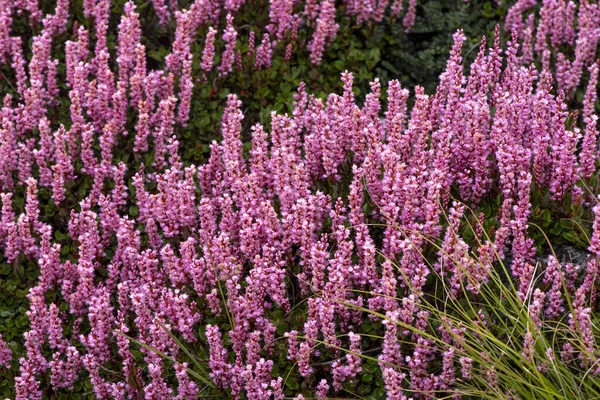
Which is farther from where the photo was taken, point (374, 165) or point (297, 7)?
point (297, 7)

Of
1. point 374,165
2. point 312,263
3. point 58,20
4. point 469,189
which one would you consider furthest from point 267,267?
point 58,20

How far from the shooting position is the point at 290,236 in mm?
5195

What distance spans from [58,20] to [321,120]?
2842 millimetres

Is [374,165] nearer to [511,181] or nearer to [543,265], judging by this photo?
[511,181]

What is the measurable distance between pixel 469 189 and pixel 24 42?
4264 mm

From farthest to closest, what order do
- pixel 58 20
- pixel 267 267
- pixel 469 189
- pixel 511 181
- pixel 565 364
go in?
pixel 58 20, pixel 469 189, pixel 511 181, pixel 267 267, pixel 565 364

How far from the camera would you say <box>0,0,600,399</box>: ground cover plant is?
4672 millimetres

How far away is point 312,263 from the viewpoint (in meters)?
4.75

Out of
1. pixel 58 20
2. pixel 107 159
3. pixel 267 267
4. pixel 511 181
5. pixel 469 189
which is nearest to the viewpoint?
pixel 267 267

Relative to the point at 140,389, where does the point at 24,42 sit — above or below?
above

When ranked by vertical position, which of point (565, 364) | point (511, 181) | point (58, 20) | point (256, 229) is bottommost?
point (565, 364)

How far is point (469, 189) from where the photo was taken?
559 centimetres

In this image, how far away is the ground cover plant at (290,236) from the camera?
4672 millimetres

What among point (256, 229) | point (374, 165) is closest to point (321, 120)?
point (374, 165)
